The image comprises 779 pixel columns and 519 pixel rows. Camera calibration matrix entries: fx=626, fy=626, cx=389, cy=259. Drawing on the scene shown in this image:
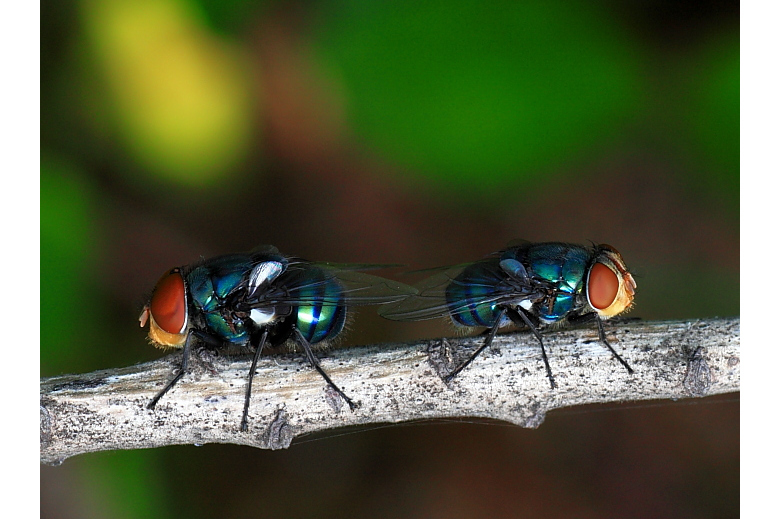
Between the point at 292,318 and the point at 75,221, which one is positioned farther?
the point at 75,221

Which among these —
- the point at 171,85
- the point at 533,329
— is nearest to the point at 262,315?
the point at 533,329

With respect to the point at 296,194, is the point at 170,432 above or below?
below

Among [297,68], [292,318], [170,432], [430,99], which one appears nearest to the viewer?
[170,432]

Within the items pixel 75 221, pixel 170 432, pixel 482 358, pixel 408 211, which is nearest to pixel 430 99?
pixel 408 211

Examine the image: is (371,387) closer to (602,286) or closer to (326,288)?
(326,288)

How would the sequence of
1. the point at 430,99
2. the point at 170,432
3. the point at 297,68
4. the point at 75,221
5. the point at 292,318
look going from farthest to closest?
the point at 297,68
the point at 430,99
the point at 75,221
the point at 292,318
the point at 170,432

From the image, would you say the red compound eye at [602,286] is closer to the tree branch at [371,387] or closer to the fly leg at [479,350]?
the tree branch at [371,387]

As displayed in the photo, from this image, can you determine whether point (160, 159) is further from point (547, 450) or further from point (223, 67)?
point (547, 450)

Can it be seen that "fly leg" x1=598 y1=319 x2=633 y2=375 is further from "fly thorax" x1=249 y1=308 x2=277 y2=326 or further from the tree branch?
"fly thorax" x1=249 y1=308 x2=277 y2=326
